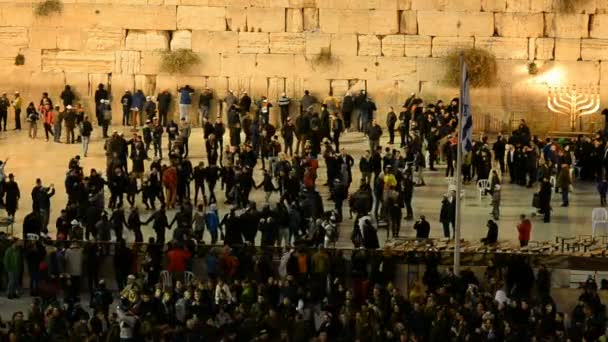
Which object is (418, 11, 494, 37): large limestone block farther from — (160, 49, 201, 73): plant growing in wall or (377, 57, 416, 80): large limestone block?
(160, 49, 201, 73): plant growing in wall

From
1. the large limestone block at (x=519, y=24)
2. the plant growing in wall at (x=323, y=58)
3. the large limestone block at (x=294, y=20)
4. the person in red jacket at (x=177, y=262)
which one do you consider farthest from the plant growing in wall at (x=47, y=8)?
the person in red jacket at (x=177, y=262)

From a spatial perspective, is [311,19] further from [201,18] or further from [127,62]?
[127,62]

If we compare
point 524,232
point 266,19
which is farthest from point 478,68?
point 524,232

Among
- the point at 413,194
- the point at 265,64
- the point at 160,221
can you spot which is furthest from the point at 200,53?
the point at 160,221

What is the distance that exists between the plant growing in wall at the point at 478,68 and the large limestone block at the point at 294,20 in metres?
3.97

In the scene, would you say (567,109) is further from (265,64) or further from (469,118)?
(469,118)

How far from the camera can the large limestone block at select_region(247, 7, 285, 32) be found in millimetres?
60125

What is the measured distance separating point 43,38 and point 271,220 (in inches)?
692

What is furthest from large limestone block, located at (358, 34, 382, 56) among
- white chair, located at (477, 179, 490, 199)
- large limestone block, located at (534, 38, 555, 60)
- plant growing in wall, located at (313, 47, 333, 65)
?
white chair, located at (477, 179, 490, 199)

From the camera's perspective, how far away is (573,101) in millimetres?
58906

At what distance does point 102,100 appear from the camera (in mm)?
58250

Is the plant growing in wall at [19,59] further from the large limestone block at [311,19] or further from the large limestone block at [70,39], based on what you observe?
the large limestone block at [311,19]

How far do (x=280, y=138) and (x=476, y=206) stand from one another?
26.2 feet

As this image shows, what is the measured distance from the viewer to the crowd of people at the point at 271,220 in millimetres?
38031
